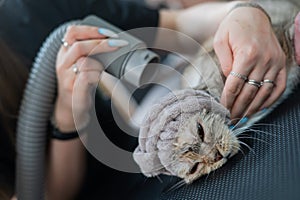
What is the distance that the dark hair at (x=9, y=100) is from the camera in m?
0.99

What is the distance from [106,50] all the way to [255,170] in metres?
0.35

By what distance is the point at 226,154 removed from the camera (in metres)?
0.61

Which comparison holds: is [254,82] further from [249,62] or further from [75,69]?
[75,69]

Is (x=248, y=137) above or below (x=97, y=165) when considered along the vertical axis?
above

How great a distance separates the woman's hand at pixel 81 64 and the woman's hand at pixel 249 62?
20cm

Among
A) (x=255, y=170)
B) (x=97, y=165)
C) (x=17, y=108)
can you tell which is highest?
(x=255, y=170)

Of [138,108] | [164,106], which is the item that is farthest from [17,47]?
[164,106]

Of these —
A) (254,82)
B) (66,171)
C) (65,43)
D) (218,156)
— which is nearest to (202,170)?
(218,156)

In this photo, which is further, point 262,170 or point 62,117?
point 62,117

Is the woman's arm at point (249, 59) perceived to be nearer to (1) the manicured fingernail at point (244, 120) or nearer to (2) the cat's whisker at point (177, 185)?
(1) the manicured fingernail at point (244, 120)

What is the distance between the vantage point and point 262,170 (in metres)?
0.57

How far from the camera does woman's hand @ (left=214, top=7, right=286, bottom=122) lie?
67 centimetres

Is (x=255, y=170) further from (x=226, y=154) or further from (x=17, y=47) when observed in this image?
(x=17, y=47)

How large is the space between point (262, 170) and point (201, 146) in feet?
0.28
